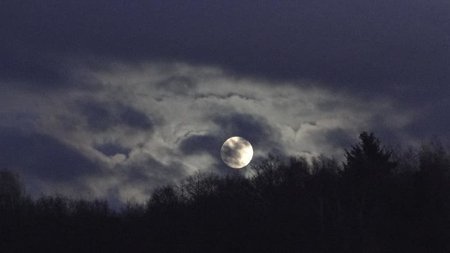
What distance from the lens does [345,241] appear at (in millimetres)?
67750

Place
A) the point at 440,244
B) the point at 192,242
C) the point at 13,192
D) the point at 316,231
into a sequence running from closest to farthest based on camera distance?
1. the point at 440,244
2. the point at 316,231
3. the point at 192,242
4. the point at 13,192

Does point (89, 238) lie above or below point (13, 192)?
below

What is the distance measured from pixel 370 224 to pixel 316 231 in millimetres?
5246

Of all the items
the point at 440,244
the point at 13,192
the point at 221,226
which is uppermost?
the point at 13,192

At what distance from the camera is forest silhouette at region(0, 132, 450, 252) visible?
224ft

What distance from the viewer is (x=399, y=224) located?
224 feet

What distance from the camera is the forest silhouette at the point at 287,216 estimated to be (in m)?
68.2

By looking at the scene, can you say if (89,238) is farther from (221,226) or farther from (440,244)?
(440,244)

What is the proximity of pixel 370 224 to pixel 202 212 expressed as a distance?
26.1 metres

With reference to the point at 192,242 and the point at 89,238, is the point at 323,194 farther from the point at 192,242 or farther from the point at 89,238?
the point at 89,238

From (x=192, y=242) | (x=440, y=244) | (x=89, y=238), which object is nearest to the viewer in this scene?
(x=440, y=244)

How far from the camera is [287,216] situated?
255ft

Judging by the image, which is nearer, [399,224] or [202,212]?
[399,224]

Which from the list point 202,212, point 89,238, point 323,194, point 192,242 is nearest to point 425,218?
point 323,194
